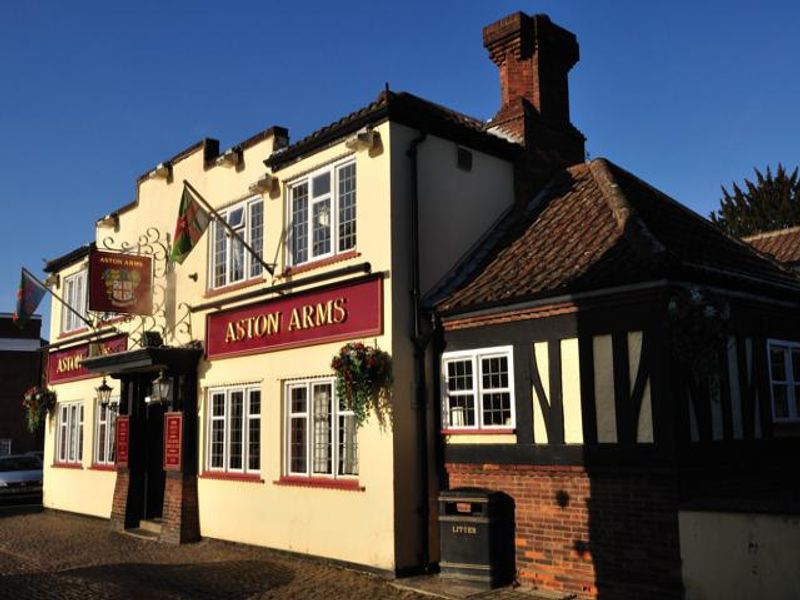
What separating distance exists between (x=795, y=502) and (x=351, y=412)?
248 inches

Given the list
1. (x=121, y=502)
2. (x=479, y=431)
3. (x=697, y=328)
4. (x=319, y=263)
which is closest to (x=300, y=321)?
(x=319, y=263)

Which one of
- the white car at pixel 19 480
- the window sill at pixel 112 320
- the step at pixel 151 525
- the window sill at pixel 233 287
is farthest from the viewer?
the white car at pixel 19 480

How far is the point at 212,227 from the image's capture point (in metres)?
16.1

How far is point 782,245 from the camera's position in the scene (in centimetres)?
2172

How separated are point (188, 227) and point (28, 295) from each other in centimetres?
743

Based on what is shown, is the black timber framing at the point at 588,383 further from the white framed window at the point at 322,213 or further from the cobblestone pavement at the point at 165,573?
the white framed window at the point at 322,213

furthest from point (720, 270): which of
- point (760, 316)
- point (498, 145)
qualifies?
point (498, 145)

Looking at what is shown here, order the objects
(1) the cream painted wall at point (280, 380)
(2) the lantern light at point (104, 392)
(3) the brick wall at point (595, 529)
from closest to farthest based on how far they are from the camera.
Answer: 1. (3) the brick wall at point (595, 529)
2. (1) the cream painted wall at point (280, 380)
3. (2) the lantern light at point (104, 392)

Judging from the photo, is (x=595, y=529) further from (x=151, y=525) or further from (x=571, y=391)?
(x=151, y=525)

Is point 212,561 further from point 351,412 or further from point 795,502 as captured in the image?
point 795,502

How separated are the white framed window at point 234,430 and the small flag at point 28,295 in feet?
22.2

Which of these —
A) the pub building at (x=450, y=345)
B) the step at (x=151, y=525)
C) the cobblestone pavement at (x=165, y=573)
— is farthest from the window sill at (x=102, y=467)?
the cobblestone pavement at (x=165, y=573)

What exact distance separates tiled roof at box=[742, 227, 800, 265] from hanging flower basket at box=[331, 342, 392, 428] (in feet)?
42.4

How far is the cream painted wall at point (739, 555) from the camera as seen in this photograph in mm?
7926
